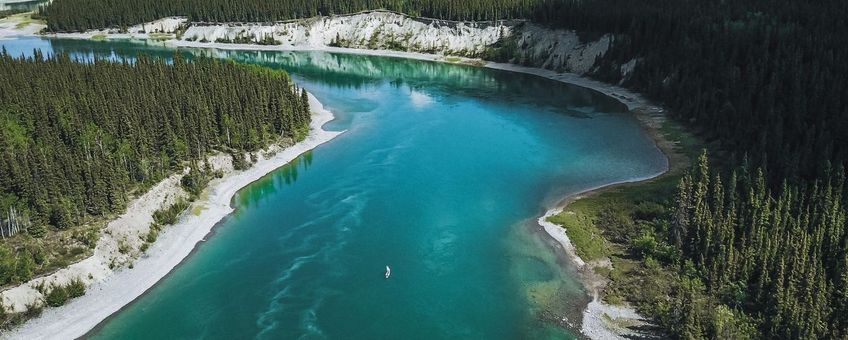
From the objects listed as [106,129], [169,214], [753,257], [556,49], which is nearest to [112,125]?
[106,129]

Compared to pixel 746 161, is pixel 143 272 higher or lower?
lower

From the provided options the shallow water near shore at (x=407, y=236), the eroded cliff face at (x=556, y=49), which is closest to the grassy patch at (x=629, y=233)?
the shallow water near shore at (x=407, y=236)

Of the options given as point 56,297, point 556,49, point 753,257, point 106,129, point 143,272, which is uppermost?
point 556,49

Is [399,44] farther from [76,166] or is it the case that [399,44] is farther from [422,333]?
[422,333]

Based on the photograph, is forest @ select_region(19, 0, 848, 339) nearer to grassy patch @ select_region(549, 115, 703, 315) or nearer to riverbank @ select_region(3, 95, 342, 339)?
grassy patch @ select_region(549, 115, 703, 315)

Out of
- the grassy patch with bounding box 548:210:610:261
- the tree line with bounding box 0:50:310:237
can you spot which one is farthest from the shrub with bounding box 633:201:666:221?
the tree line with bounding box 0:50:310:237

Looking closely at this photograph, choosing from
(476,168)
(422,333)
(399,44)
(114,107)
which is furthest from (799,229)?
(399,44)

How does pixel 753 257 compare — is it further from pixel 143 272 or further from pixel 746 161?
pixel 143 272
